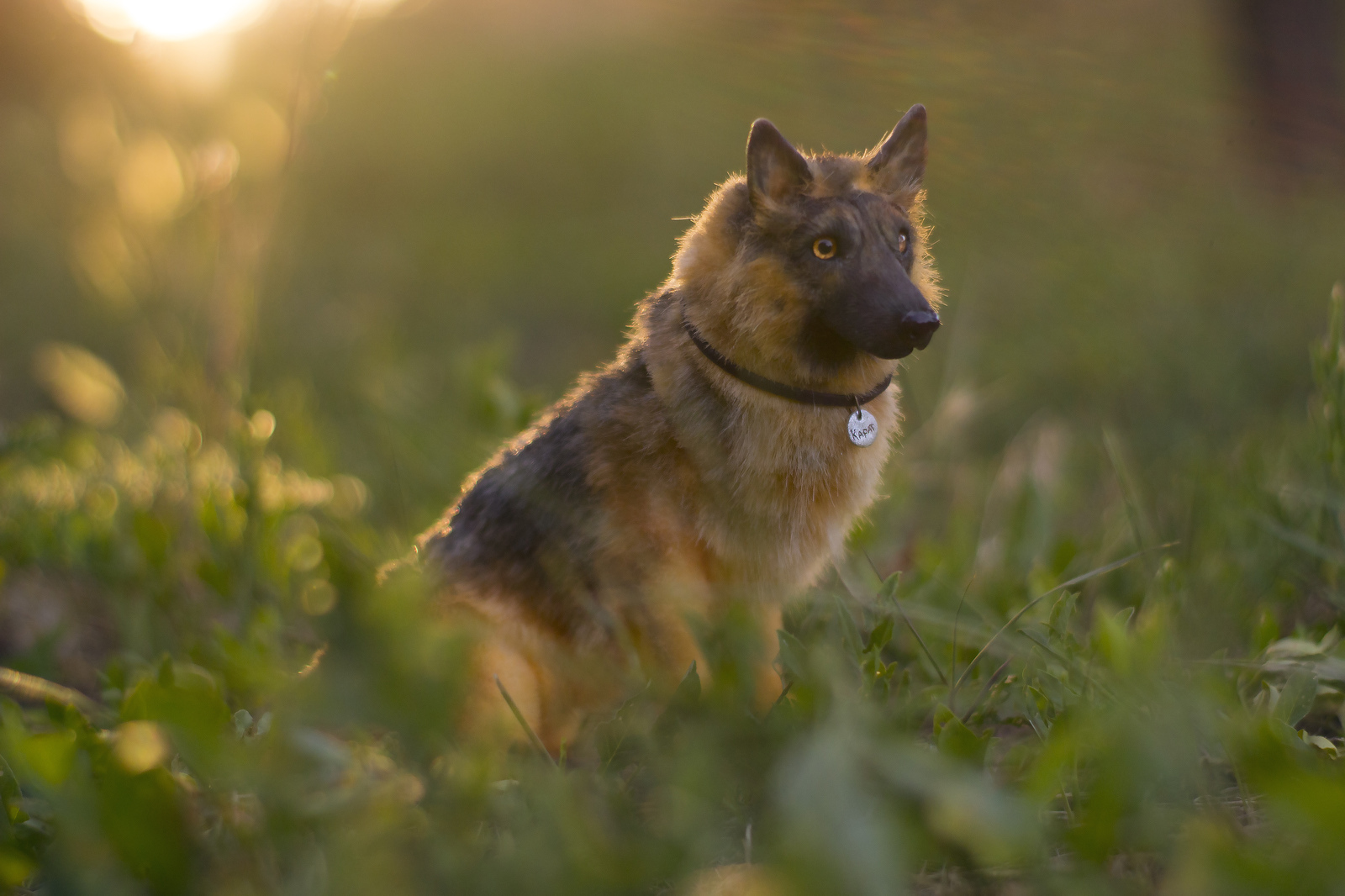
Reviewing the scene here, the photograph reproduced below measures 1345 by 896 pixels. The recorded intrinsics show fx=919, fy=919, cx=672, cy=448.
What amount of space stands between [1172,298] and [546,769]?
599 cm

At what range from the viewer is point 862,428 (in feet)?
8.21

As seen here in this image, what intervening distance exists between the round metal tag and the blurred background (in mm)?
1023

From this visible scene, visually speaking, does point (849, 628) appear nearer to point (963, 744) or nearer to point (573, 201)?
point (963, 744)

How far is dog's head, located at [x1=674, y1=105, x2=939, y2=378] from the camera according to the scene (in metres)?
2.33

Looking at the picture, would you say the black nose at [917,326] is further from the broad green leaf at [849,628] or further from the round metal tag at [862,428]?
the broad green leaf at [849,628]

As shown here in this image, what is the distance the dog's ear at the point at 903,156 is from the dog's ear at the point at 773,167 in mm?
293

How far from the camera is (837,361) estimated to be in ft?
8.26

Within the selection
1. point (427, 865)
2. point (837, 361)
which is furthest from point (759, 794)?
point (837, 361)

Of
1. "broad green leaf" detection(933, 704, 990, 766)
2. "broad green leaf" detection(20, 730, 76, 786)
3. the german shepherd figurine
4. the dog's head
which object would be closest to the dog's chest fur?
the german shepherd figurine

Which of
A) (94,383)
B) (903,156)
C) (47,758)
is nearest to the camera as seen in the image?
(47,758)

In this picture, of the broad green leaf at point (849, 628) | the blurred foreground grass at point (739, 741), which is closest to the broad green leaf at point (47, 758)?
the blurred foreground grass at point (739, 741)

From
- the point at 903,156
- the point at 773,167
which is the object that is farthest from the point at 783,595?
the point at 903,156

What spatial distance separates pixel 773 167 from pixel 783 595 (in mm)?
1144

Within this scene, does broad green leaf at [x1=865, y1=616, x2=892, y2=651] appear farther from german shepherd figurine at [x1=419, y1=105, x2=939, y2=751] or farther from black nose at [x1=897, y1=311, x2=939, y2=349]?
black nose at [x1=897, y1=311, x2=939, y2=349]
